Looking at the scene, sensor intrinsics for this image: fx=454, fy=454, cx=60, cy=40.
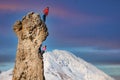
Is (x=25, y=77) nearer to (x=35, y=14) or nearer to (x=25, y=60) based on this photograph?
(x=25, y=60)

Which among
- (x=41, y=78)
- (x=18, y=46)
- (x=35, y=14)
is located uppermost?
(x=35, y=14)

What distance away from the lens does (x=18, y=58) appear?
23344mm

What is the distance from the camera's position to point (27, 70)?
2323 cm

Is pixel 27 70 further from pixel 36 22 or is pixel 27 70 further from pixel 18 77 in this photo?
pixel 36 22

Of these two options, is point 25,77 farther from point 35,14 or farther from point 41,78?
point 35,14

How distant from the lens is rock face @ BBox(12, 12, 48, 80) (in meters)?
23.2

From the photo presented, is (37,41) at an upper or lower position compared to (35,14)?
lower

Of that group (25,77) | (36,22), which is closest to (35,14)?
(36,22)

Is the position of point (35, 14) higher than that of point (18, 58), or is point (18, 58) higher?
point (35, 14)

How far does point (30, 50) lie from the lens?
23219 millimetres

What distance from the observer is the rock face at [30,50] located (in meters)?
23.2

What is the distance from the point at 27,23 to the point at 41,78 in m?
2.98

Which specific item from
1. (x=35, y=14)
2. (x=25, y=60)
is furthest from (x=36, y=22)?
(x=25, y=60)

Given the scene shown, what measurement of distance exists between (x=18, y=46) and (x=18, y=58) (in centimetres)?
63
